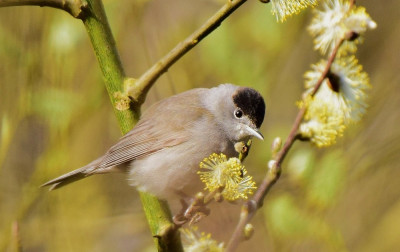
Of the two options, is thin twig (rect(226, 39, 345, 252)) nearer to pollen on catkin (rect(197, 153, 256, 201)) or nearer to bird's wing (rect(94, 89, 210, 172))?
pollen on catkin (rect(197, 153, 256, 201))

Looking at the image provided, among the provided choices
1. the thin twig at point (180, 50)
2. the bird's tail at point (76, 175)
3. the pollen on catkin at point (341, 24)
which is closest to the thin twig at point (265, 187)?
the pollen on catkin at point (341, 24)

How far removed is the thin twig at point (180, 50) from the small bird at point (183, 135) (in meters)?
0.98

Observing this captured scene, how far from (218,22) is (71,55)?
242 centimetres

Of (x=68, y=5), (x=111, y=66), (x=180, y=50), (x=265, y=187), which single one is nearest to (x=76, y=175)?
(x=111, y=66)

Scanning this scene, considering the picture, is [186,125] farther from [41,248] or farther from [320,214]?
[41,248]

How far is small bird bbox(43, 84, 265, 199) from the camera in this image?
322cm

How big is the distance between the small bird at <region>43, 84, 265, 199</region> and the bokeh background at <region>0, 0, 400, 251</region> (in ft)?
0.89

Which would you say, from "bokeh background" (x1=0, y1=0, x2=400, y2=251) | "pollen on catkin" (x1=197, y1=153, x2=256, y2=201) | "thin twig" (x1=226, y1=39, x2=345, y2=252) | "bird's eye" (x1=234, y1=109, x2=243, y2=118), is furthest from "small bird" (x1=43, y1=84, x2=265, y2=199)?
"thin twig" (x1=226, y1=39, x2=345, y2=252)

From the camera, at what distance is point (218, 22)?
6.15ft

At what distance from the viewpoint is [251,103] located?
325 cm

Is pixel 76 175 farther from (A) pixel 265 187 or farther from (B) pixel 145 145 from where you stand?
(A) pixel 265 187

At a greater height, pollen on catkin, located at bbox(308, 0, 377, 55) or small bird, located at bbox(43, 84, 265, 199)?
pollen on catkin, located at bbox(308, 0, 377, 55)

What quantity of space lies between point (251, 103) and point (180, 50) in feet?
4.45

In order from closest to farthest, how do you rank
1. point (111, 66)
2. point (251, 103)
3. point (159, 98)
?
point (111, 66), point (251, 103), point (159, 98)
